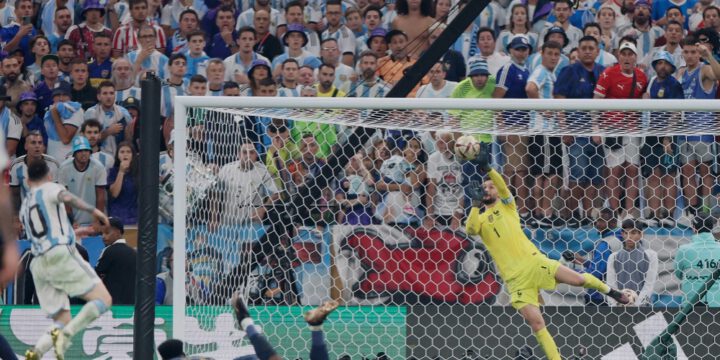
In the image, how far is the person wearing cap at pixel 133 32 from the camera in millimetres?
12843

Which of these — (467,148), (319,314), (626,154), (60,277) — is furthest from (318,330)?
(626,154)

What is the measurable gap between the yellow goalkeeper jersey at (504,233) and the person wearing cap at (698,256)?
108 centimetres

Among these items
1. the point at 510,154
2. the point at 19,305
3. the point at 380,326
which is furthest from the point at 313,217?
the point at 19,305

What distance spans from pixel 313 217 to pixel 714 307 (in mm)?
2879

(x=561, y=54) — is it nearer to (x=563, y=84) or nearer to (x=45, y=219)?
(x=563, y=84)

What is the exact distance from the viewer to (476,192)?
30.4 feet

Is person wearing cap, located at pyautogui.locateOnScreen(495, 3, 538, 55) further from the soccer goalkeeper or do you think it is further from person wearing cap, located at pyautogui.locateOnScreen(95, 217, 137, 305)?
person wearing cap, located at pyautogui.locateOnScreen(95, 217, 137, 305)

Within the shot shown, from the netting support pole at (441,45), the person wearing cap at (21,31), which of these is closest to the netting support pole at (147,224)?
the netting support pole at (441,45)

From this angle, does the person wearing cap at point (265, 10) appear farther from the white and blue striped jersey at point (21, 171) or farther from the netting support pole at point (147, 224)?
the netting support pole at point (147, 224)

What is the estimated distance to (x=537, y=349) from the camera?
931cm

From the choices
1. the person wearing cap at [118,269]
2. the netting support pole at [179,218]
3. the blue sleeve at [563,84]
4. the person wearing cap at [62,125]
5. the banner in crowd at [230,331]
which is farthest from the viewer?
the person wearing cap at [62,125]

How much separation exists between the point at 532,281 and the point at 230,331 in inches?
90.9

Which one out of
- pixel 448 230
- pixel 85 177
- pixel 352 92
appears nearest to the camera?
pixel 448 230

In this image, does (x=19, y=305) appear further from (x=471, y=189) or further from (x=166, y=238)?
(x=471, y=189)
